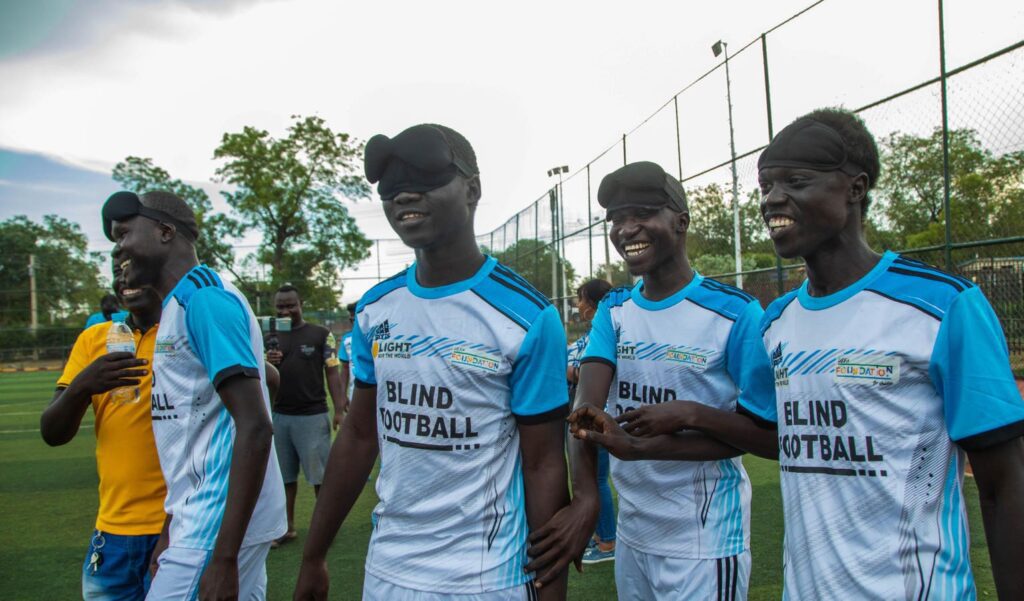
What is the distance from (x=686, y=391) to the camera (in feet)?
9.13

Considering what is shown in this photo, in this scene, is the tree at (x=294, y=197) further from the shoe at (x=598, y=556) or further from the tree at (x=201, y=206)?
the shoe at (x=598, y=556)

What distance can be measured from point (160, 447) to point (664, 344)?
187 centimetres

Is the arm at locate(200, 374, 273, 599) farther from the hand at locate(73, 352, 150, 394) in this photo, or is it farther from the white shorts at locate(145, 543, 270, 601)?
the hand at locate(73, 352, 150, 394)

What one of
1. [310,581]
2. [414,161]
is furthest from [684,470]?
[414,161]

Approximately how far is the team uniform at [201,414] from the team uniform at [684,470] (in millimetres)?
1307

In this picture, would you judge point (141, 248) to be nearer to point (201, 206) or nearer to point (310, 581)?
point (310, 581)

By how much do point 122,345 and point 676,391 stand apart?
206 centimetres

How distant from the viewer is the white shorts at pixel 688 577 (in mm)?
2668

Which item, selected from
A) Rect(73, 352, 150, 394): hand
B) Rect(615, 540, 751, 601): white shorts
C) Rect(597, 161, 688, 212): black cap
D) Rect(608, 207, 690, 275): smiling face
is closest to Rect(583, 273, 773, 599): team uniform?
Rect(615, 540, 751, 601): white shorts

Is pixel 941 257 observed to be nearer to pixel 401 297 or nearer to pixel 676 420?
pixel 676 420

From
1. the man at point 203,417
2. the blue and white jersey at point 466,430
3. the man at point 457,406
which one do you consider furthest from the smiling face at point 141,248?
the blue and white jersey at point 466,430

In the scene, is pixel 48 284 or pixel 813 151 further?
pixel 48 284

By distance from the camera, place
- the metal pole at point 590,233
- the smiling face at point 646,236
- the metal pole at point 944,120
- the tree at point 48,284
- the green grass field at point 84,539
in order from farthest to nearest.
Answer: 1. the tree at point 48,284
2. the metal pole at point 590,233
3. the metal pole at point 944,120
4. the green grass field at point 84,539
5. the smiling face at point 646,236

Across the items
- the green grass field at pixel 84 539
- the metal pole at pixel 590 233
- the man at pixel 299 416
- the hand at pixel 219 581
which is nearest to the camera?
the hand at pixel 219 581
